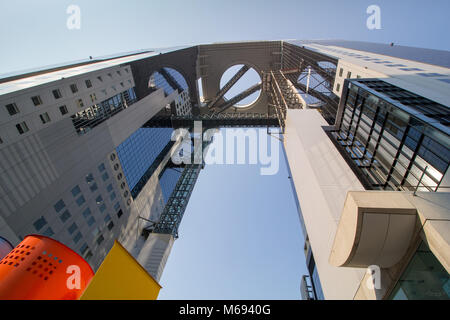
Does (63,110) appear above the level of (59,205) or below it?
above

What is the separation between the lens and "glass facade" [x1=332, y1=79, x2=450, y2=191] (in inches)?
395

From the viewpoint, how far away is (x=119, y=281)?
320 cm

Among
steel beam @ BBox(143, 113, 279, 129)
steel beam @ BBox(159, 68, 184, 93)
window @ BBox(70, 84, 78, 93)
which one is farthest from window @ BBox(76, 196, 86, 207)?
steel beam @ BBox(159, 68, 184, 93)

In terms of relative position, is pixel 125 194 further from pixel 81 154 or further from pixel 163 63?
pixel 163 63

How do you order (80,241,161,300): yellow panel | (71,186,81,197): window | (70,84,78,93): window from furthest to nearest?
(70,84,78,93): window < (71,186,81,197): window < (80,241,161,300): yellow panel

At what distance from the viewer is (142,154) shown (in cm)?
4125

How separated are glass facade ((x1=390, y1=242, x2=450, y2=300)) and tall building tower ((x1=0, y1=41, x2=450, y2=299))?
1.1 inches

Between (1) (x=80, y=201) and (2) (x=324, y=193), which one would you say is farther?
(1) (x=80, y=201)

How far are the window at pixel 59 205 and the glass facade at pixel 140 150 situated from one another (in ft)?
40.2

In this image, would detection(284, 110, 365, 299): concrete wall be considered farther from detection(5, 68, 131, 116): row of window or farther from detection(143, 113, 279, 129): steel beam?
detection(5, 68, 131, 116): row of window

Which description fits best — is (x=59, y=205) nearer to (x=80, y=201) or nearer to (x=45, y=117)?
(x=80, y=201)

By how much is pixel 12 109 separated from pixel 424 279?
28083mm

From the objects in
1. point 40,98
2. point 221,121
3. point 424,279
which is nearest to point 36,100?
point 40,98

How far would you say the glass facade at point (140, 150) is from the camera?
34.1 meters
